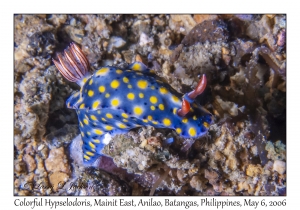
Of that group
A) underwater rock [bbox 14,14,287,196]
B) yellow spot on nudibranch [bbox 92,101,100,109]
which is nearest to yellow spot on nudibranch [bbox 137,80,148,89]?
yellow spot on nudibranch [bbox 92,101,100,109]

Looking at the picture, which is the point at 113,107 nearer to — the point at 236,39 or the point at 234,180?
the point at 234,180

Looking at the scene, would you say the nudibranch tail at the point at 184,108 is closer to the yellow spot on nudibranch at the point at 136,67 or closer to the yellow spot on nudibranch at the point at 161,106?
the yellow spot on nudibranch at the point at 161,106

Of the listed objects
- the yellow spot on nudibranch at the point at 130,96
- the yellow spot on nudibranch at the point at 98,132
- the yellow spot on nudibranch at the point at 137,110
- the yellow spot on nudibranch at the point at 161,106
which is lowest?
the yellow spot on nudibranch at the point at 98,132

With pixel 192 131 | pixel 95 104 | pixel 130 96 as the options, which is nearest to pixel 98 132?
pixel 95 104

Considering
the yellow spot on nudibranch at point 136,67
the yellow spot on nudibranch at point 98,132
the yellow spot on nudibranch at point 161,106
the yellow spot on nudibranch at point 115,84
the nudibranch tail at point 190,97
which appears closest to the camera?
the nudibranch tail at point 190,97

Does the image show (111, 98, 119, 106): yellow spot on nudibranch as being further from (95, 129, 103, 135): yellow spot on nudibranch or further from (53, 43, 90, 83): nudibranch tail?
(95, 129, 103, 135): yellow spot on nudibranch

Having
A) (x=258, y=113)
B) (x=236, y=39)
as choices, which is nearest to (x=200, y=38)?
(x=236, y=39)

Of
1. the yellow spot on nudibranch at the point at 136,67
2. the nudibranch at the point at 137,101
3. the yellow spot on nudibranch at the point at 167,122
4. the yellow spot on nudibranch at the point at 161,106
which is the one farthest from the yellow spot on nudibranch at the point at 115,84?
the yellow spot on nudibranch at the point at 167,122

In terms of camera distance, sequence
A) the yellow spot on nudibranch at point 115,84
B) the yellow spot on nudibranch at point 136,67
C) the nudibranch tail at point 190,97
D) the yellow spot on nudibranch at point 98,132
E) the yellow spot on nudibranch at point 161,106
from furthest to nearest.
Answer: the yellow spot on nudibranch at point 98,132 → the yellow spot on nudibranch at point 136,67 → the yellow spot on nudibranch at point 115,84 → the yellow spot on nudibranch at point 161,106 → the nudibranch tail at point 190,97

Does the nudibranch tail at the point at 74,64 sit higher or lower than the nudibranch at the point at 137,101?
higher
